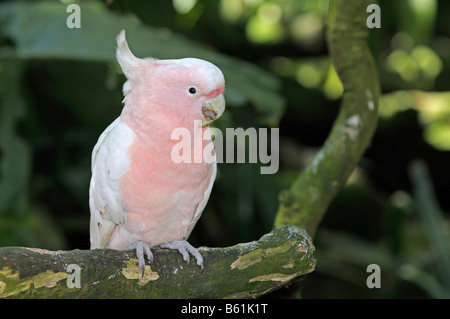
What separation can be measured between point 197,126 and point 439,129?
7.71ft

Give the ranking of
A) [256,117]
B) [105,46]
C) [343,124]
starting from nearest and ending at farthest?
[343,124] → [105,46] → [256,117]

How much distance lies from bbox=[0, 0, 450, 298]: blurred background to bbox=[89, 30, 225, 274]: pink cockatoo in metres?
0.39

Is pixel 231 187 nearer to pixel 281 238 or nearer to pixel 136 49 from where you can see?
pixel 136 49

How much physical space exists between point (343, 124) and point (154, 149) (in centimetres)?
53

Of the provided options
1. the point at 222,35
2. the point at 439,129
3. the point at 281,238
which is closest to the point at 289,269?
the point at 281,238

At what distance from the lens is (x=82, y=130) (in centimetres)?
248

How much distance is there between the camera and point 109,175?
1173mm

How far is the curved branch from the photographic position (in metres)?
1.33

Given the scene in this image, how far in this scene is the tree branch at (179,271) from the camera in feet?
3.12

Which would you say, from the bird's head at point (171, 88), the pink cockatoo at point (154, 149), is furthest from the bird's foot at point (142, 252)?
the bird's head at point (171, 88)

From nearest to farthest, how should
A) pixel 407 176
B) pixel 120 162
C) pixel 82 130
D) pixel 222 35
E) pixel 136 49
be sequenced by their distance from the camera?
pixel 120 162 → pixel 136 49 → pixel 82 130 → pixel 222 35 → pixel 407 176

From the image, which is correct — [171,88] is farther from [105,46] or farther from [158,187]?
[105,46]

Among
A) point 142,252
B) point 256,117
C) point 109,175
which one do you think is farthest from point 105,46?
point 142,252

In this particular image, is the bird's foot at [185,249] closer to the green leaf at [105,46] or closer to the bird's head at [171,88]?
the bird's head at [171,88]
